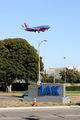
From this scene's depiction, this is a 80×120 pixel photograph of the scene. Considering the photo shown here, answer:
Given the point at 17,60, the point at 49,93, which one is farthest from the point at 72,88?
the point at 49,93

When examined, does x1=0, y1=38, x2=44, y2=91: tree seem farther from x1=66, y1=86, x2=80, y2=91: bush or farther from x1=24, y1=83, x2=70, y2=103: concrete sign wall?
x1=24, y1=83, x2=70, y2=103: concrete sign wall

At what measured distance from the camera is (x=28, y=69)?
5481 cm

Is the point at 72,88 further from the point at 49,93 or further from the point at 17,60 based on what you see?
the point at 49,93

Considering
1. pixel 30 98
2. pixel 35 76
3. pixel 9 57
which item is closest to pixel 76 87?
pixel 35 76

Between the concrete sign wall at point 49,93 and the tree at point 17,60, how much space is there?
2685cm

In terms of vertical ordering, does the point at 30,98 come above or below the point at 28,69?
below

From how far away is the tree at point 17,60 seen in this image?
172 feet

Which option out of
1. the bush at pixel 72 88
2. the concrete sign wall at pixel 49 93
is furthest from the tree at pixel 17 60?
the concrete sign wall at pixel 49 93

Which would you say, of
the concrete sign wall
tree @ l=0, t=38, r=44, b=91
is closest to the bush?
tree @ l=0, t=38, r=44, b=91

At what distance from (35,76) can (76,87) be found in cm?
1422

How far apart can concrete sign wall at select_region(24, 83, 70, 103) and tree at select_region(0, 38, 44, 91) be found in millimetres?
26846

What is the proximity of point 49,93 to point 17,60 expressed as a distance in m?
29.6

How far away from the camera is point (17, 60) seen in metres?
53.4

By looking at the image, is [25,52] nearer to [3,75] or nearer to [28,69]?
[28,69]
